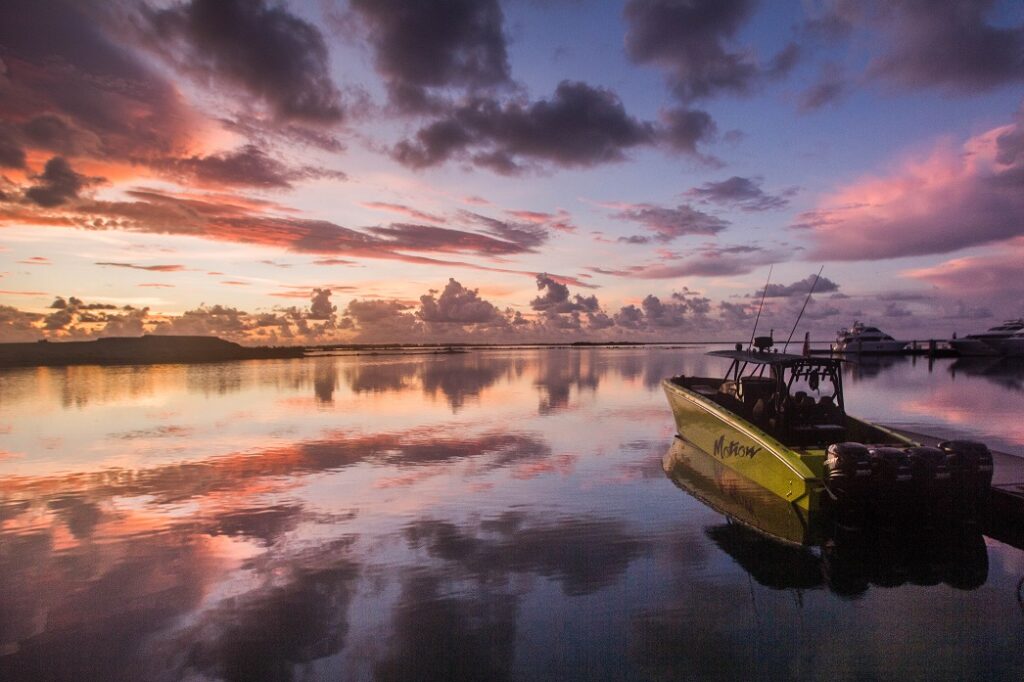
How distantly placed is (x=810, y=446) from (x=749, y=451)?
139cm

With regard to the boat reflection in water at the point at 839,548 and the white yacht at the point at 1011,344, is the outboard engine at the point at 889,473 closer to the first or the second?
the boat reflection in water at the point at 839,548

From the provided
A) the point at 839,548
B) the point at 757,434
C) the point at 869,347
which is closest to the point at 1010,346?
the point at 869,347

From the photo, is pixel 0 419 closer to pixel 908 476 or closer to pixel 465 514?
pixel 465 514

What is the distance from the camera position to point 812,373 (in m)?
14.1

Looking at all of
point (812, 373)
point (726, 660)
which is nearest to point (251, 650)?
point (726, 660)

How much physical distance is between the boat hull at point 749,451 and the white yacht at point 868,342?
9597 centimetres

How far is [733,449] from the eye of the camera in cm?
1376

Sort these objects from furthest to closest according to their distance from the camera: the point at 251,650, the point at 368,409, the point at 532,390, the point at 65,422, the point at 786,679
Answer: the point at 532,390 < the point at 368,409 < the point at 65,422 < the point at 251,650 < the point at 786,679

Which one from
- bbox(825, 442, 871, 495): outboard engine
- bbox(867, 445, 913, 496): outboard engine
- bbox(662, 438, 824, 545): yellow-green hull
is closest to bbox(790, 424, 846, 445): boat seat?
bbox(662, 438, 824, 545): yellow-green hull

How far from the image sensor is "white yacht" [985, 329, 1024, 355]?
272 feet

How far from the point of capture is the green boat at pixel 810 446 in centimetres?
1006

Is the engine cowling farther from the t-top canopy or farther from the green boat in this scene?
the t-top canopy

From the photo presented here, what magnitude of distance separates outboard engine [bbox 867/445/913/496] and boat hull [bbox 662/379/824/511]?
91 centimetres

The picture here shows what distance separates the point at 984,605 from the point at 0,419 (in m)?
33.2
